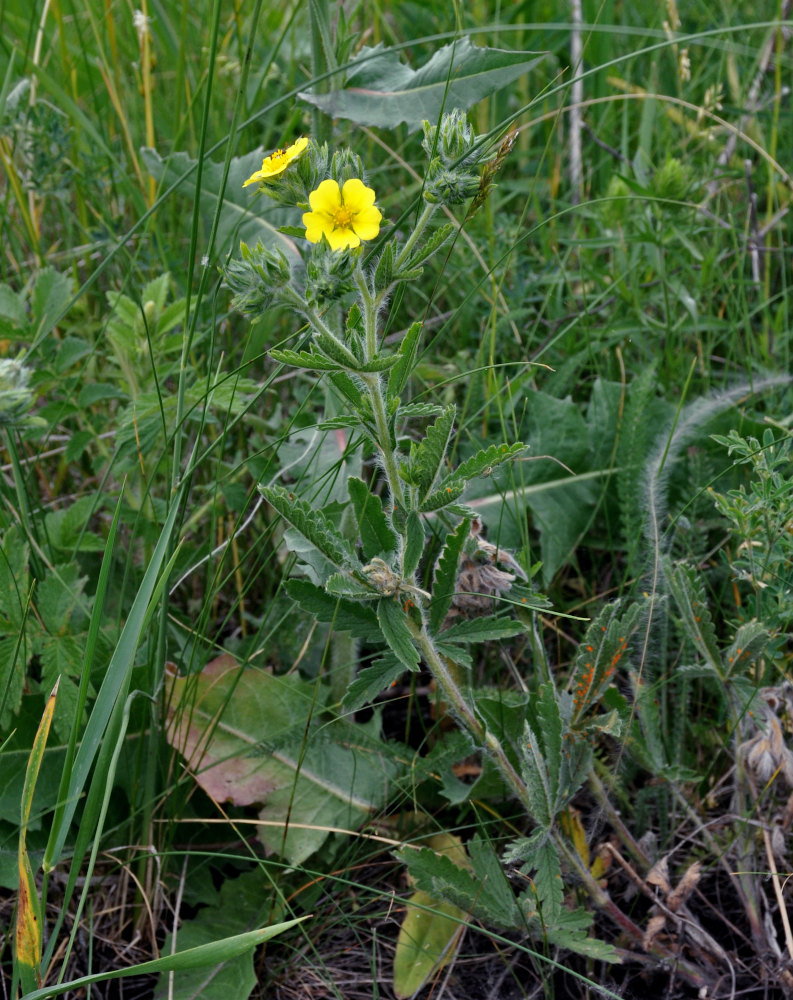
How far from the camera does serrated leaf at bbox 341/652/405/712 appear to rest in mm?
1392

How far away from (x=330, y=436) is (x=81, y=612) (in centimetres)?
65

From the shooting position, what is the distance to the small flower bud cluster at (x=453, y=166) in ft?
4.28

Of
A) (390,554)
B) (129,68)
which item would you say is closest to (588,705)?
(390,554)

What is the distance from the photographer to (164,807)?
1764 mm

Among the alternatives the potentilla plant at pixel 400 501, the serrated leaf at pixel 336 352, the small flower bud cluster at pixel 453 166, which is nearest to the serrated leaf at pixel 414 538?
the potentilla plant at pixel 400 501

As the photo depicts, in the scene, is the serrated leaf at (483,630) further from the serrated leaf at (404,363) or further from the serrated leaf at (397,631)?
the serrated leaf at (404,363)

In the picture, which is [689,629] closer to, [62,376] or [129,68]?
[62,376]

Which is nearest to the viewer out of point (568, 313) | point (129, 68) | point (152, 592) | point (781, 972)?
point (152, 592)

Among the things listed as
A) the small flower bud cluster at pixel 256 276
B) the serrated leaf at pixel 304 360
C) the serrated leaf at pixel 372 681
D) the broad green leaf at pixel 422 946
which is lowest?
the broad green leaf at pixel 422 946

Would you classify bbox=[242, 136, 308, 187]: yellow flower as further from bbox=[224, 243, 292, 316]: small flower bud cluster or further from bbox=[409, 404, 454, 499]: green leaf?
bbox=[409, 404, 454, 499]: green leaf

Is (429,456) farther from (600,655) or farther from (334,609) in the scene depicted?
(600,655)

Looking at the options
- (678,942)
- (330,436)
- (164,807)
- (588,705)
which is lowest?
(678,942)

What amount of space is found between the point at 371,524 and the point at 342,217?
50 cm

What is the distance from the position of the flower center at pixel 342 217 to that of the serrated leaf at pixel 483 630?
2.06 ft
